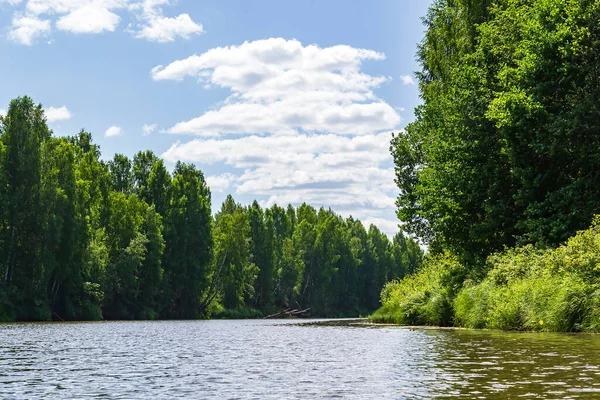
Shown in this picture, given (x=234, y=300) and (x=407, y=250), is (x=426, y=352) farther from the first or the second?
(x=407, y=250)

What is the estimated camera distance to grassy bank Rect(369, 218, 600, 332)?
23297 mm

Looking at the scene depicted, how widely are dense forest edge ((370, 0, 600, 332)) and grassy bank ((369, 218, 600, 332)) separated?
0.18ft

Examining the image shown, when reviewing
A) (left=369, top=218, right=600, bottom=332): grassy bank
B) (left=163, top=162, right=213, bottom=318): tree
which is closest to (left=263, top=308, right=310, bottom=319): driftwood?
(left=163, top=162, right=213, bottom=318): tree

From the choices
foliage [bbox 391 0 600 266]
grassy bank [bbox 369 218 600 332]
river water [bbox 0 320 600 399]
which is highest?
foliage [bbox 391 0 600 266]

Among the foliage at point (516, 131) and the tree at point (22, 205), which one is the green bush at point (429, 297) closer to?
the foliage at point (516, 131)

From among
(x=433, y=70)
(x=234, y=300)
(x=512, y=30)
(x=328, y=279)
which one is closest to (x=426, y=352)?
(x=512, y=30)

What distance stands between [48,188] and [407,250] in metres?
138

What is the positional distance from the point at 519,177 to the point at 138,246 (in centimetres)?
5956

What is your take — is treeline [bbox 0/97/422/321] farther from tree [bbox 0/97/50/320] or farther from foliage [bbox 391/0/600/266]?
foliage [bbox 391/0/600/266]

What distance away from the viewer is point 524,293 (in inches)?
1056

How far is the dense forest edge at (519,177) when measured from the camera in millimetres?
26438

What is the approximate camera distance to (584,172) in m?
33.0

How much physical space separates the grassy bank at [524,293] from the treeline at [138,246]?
133ft

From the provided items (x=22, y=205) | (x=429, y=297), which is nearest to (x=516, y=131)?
(x=429, y=297)
